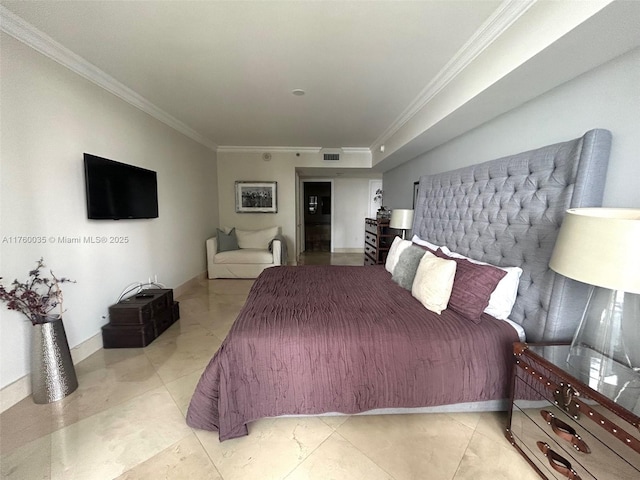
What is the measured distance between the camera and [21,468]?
49.6 inches

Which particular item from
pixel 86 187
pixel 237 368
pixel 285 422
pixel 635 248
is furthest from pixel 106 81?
pixel 635 248

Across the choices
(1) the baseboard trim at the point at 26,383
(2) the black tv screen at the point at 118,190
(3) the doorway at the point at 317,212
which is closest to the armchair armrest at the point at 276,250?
(2) the black tv screen at the point at 118,190

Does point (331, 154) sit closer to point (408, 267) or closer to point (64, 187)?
point (408, 267)

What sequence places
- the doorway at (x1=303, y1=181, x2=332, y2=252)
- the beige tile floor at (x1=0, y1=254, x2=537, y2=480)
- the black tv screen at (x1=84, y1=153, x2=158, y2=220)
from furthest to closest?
1. the doorway at (x1=303, y1=181, x2=332, y2=252)
2. the black tv screen at (x1=84, y1=153, x2=158, y2=220)
3. the beige tile floor at (x1=0, y1=254, x2=537, y2=480)

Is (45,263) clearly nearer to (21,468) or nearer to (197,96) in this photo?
(21,468)

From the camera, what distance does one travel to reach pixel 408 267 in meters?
2.28

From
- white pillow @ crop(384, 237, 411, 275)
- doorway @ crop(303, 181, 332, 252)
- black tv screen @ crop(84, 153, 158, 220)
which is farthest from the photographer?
doorway @ crop(303, 181, 332, 252)

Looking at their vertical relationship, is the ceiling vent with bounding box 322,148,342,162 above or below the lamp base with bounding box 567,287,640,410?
above

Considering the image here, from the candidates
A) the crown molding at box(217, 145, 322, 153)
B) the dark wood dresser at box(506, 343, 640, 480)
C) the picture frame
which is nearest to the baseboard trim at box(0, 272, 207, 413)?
the dark wood dresser at box(506, 343, 640, 480)

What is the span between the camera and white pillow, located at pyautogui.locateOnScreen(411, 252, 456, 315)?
172 centimetres

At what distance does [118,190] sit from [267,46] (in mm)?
1950

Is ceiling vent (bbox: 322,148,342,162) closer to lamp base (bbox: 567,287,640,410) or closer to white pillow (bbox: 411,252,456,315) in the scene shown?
white pillow (bbox: 411,252,456,315)

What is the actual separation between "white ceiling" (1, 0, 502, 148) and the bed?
111 cm

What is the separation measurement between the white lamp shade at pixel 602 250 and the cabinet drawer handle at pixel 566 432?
2.23 ft
